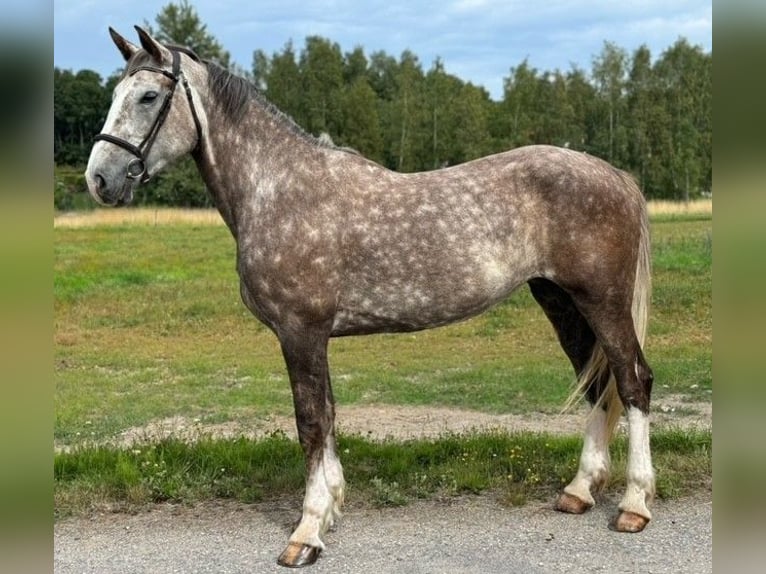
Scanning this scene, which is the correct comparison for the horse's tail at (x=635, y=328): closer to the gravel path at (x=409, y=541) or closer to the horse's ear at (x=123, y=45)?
the gravel path at (x=409, y=541)

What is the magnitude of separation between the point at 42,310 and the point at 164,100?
2.52 m

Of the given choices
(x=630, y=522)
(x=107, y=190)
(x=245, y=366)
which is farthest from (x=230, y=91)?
(x=245, y=366)

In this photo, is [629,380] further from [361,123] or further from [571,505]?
[361,123]

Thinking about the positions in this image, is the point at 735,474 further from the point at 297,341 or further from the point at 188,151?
the point at 188,151

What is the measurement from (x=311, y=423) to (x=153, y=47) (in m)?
2.06

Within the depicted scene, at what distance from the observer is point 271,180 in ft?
11.9

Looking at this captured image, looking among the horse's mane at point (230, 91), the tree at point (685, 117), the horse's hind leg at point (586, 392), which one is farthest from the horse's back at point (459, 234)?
the tree at point (685, 117)

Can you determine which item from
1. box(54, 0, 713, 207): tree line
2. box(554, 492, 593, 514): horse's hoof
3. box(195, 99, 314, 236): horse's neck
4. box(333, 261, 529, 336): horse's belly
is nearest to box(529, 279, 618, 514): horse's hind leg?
box(554, 492, 593, 514): horse's hoof

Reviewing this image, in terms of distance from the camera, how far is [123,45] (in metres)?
3.45

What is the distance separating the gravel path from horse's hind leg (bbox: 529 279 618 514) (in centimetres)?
12

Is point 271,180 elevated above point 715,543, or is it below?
above

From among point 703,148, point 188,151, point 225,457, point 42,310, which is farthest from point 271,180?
point 703,148

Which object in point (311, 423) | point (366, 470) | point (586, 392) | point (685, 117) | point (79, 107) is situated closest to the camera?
point (311, 423)

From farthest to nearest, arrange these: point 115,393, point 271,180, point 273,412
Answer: point 115,393
point 273,412
point 271,180
